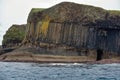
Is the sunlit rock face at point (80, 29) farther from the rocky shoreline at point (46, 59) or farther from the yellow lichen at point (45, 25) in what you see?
the rocky shoreline at point (46, 59)

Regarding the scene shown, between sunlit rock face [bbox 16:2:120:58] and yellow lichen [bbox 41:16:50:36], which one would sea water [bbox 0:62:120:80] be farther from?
yellow lichen [bbox 41:16:50:36]

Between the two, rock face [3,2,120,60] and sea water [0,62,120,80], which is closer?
sea water [0,62,120,80]

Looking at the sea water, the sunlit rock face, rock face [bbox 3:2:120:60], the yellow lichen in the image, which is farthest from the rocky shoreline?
the sea water

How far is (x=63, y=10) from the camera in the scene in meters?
161

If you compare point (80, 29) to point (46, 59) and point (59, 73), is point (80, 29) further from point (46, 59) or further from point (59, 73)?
point (59, 73)

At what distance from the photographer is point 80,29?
6393 inches

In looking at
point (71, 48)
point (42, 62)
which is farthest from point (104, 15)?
point (42, 62)

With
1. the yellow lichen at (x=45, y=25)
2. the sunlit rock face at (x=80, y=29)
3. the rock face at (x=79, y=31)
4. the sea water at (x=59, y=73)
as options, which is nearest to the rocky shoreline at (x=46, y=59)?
the rock face at (x=79, y=31)

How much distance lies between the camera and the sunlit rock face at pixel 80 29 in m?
158

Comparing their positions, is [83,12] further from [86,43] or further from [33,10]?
[33,10]

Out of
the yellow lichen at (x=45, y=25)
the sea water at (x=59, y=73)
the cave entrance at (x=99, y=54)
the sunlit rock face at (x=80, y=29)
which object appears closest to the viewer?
the sea water at (x=59, y=73)

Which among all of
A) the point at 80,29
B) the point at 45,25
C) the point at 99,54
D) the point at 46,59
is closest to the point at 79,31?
the point at 80,29

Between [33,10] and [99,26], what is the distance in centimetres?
2781

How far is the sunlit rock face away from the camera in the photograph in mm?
157750
